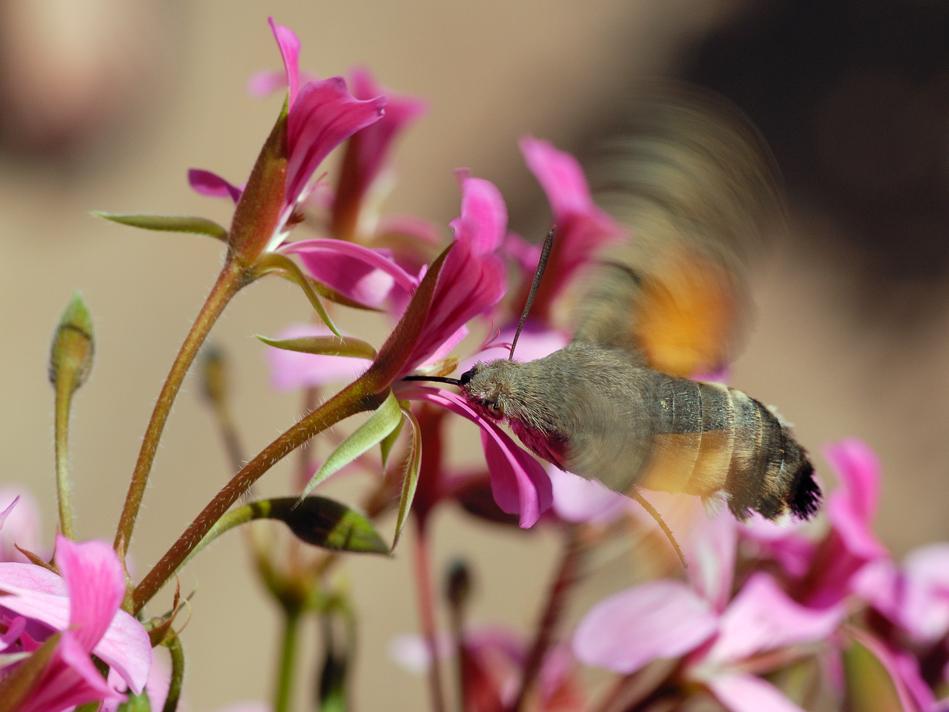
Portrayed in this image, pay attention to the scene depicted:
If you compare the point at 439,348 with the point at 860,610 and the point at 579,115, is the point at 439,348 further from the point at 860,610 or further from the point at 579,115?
the point at 579,115

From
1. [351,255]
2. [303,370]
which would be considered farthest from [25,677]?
[303,370]

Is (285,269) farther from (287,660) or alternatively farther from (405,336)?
(287,660)

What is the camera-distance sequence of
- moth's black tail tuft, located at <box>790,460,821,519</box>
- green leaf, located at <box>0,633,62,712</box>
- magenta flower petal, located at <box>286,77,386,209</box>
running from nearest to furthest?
green leaf, located at <box>0,633,62,712</box> → magenta flower petal, located at <box>286,77,386,209</box> → moth's black tail tuft, located at <box>790,460,821,519</box>

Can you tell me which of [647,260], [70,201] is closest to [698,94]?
[647,260]

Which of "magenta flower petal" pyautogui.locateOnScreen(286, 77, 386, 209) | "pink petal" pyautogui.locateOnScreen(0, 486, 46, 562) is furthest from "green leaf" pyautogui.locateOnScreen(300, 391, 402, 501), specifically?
"pink petal" pyautogui.locateOnScreen(0, 486, 46, 562)


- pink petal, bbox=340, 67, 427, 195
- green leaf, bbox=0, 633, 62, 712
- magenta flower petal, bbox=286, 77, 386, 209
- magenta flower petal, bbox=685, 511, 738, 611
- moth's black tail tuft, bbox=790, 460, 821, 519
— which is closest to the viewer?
green leaf, bbox=0, 633, 62, 712

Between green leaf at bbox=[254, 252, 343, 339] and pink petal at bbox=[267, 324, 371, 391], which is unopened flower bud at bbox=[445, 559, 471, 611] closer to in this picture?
pink petal at bbox=[267, 324, 371, 391]

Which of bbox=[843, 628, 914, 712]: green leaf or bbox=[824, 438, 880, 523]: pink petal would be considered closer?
bbox=[843, 628, 914, 712]: green leaf
